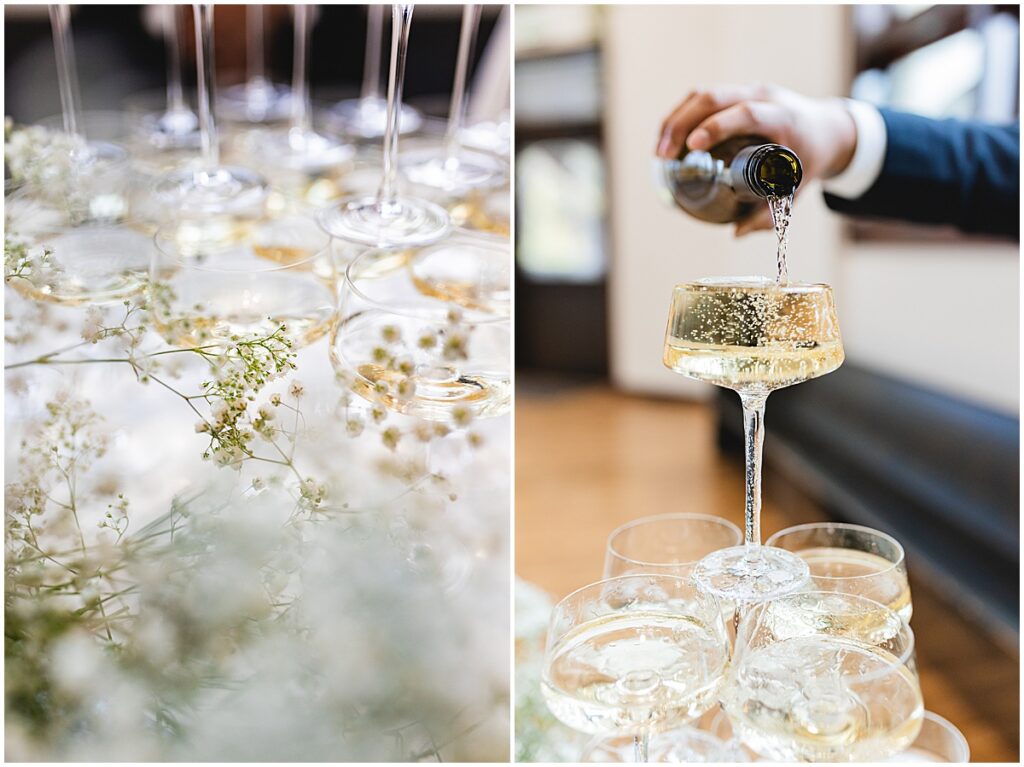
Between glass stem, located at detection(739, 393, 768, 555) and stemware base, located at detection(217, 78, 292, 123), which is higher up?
stemware base, located at detection(217, 78, 292, 123)

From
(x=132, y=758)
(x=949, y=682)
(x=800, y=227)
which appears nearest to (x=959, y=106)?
(x=800, y=227)

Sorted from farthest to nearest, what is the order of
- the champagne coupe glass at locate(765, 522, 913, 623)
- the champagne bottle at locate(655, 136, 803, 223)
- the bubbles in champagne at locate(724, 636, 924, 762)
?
1. the champagne bottle at locate(655, 136, 803, 223)
2. the champagne coupe glass at locate(765, 522, 913, 623)
3. the bubbles in champagne at locate(724, 636, 924, 762)

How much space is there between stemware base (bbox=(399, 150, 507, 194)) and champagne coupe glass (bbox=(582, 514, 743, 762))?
364 mm

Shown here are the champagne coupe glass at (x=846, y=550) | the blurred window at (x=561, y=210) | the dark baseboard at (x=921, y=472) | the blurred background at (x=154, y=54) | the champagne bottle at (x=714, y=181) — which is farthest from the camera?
the blurred window at (x=561, y=210)

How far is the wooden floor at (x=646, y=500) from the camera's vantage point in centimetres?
212

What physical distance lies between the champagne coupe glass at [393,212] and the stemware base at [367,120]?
382 millimetres

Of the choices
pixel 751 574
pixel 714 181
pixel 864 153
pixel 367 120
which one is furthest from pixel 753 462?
pixel 367 120

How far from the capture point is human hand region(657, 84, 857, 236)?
63 centimetres

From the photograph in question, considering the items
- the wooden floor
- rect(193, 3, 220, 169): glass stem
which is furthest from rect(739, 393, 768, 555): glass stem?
the wooden floor

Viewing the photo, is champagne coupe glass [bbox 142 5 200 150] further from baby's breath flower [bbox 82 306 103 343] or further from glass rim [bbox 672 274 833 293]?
glass rim [bbox 672 274 833 293]

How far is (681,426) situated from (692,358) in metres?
4.40

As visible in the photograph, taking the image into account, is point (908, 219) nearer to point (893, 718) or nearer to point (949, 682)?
point (893, 718)

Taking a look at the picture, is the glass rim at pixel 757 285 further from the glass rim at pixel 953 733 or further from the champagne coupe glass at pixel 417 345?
the glass rim at pixel 953 733

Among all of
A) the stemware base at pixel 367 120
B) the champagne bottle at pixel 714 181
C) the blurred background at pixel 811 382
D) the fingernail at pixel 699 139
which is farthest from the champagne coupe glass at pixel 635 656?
the stemware base at pixel 367 120
